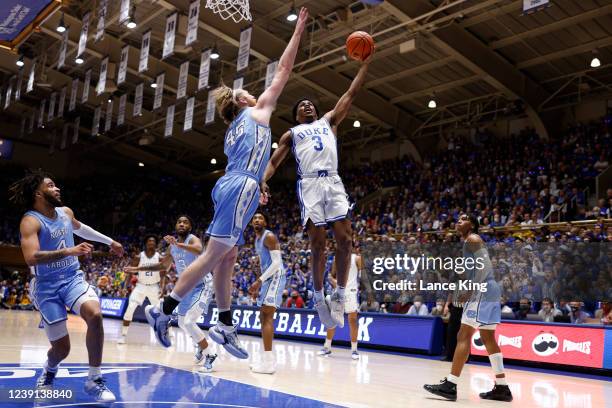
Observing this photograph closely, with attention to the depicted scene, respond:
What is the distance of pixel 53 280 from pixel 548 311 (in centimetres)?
836

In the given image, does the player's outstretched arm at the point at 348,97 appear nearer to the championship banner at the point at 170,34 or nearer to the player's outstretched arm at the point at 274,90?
the player's outstretched arm at the point at 274,90

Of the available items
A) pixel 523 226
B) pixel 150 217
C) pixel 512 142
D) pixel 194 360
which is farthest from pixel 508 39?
pixel 150 217

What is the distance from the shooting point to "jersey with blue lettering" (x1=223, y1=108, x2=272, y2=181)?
467cm

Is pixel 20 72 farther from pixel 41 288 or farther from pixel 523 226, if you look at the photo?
pixel 41 288

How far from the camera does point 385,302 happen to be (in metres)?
12.8

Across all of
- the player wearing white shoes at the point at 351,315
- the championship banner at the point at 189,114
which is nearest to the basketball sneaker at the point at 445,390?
the player wearing white shoes at the point at 351,315

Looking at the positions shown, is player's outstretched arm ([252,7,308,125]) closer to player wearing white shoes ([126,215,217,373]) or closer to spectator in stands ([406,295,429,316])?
player wearing white shoes ([126,215,217,373])

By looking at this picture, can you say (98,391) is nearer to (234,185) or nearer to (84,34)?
(234,185)

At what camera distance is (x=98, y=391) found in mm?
4488

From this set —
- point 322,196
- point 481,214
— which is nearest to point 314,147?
point 322,196

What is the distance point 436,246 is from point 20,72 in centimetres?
1996

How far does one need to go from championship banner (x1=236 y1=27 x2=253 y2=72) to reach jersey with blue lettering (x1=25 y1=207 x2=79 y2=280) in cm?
1080

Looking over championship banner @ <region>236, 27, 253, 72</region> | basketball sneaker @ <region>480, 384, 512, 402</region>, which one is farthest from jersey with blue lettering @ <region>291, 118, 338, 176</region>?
championship banner @ <region>236, 27, 253, 72</region>

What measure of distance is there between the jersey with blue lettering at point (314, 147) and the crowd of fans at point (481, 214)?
6.52m
